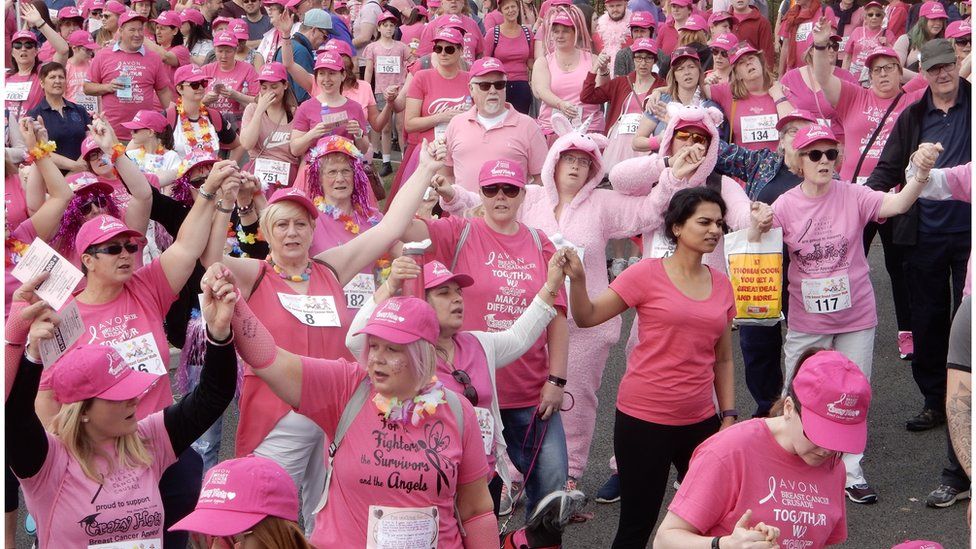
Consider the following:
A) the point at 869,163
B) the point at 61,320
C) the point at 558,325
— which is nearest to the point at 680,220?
the point at 558,325

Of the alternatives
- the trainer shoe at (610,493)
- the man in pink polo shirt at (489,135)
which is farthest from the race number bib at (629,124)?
the trainer shoe at (610,493)

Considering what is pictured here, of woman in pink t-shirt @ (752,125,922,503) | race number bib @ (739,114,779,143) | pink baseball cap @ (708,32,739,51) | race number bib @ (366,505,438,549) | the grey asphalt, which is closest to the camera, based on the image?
race number bib @ (366,505,438,549)

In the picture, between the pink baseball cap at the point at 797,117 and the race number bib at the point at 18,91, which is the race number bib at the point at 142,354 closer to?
the pink baseball cap at the point at 797,117

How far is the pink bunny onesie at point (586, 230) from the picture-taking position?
6.18 meters

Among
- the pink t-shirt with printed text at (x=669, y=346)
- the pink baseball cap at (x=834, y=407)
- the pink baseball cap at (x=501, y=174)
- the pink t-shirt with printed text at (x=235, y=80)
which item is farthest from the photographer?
the pink t-shirt with printed text at (x=235, y=80)

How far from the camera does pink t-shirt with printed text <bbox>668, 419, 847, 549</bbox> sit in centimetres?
359

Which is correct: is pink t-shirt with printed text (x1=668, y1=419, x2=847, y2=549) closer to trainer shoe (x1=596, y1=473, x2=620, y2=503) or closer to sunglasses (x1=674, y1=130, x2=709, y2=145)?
trainer shoe (x1=596, y1=473, x2=620, y2=503)

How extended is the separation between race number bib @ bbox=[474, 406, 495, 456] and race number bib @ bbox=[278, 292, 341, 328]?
73 cm

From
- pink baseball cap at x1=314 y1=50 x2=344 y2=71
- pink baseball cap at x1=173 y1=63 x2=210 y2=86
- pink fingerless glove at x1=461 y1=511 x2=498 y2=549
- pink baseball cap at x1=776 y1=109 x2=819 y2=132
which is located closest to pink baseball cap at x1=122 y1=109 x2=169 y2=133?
pink baseball cap at x1=173 y1=63 x2=210 y2=86

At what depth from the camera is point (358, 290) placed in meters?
5.95

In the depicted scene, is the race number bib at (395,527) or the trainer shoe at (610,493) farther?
the trainer shoe at (610,493)

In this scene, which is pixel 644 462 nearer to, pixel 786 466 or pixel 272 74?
pixel 786 466

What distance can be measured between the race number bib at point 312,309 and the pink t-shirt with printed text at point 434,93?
4.52m

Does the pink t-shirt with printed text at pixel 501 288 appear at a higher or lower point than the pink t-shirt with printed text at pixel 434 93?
lower
